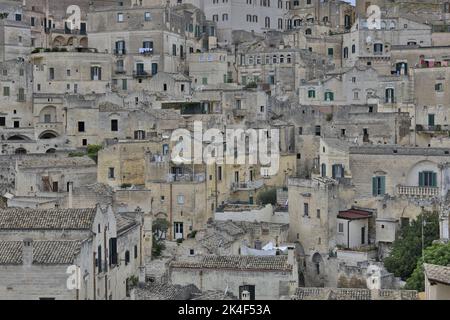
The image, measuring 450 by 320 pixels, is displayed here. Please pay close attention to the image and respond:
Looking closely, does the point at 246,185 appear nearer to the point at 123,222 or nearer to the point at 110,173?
the point at 110,173

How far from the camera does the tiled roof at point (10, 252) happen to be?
2072 centimetres

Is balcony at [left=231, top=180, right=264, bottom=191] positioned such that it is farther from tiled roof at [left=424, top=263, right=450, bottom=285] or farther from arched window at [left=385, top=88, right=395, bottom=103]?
tiled roof at [left=424, top=263, right=450, bottom=285]

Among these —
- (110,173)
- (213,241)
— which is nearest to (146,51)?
(110,173)

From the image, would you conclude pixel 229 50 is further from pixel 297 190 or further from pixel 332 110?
pixel 297 190

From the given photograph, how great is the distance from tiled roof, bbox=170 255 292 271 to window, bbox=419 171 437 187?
447 inches

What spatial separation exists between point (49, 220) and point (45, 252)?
8.35 feet

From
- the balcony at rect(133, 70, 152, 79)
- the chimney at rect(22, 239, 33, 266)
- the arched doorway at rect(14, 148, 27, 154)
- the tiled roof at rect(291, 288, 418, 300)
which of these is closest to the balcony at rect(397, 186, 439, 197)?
the tiled roof at rect(291, 288, 418, 300)

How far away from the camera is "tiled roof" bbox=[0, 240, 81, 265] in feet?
67.7

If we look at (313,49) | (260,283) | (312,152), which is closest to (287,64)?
(313,49)

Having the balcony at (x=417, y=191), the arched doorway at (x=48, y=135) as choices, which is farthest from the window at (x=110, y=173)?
the balcony at (x=417, y=191)

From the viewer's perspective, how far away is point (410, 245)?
29.2 meters

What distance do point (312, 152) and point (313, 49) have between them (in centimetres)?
1413

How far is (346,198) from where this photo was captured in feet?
111

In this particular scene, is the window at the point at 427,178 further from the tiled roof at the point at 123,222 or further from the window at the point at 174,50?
the window at the point at 174,50
